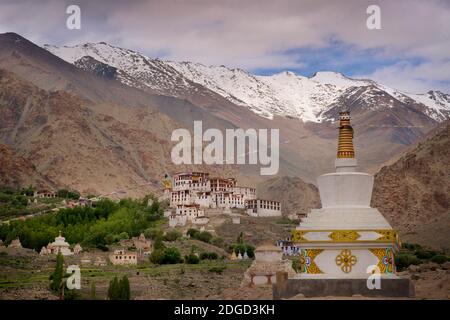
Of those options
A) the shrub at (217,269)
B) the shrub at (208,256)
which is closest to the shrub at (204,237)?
the shrub at (208,256)

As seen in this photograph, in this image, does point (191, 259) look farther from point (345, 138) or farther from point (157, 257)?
point (345, 138)

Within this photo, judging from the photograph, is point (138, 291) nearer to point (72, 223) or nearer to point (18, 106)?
point (72, 223)

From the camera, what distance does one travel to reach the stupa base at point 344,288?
24.0 m

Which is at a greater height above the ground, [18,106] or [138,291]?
[18,106]

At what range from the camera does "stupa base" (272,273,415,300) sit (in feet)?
78.8

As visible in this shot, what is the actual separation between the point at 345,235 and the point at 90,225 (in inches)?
2622

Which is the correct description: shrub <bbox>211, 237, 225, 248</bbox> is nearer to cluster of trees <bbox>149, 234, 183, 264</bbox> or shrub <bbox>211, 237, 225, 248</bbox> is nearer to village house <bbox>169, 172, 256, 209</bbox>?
cluster of trees <bbox>149, 234, 183, 264</bbox>

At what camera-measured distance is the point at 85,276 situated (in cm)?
5916

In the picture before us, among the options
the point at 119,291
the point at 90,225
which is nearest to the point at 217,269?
the point at 119,291

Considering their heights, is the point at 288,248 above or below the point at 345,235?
above

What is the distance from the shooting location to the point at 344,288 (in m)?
24.2
